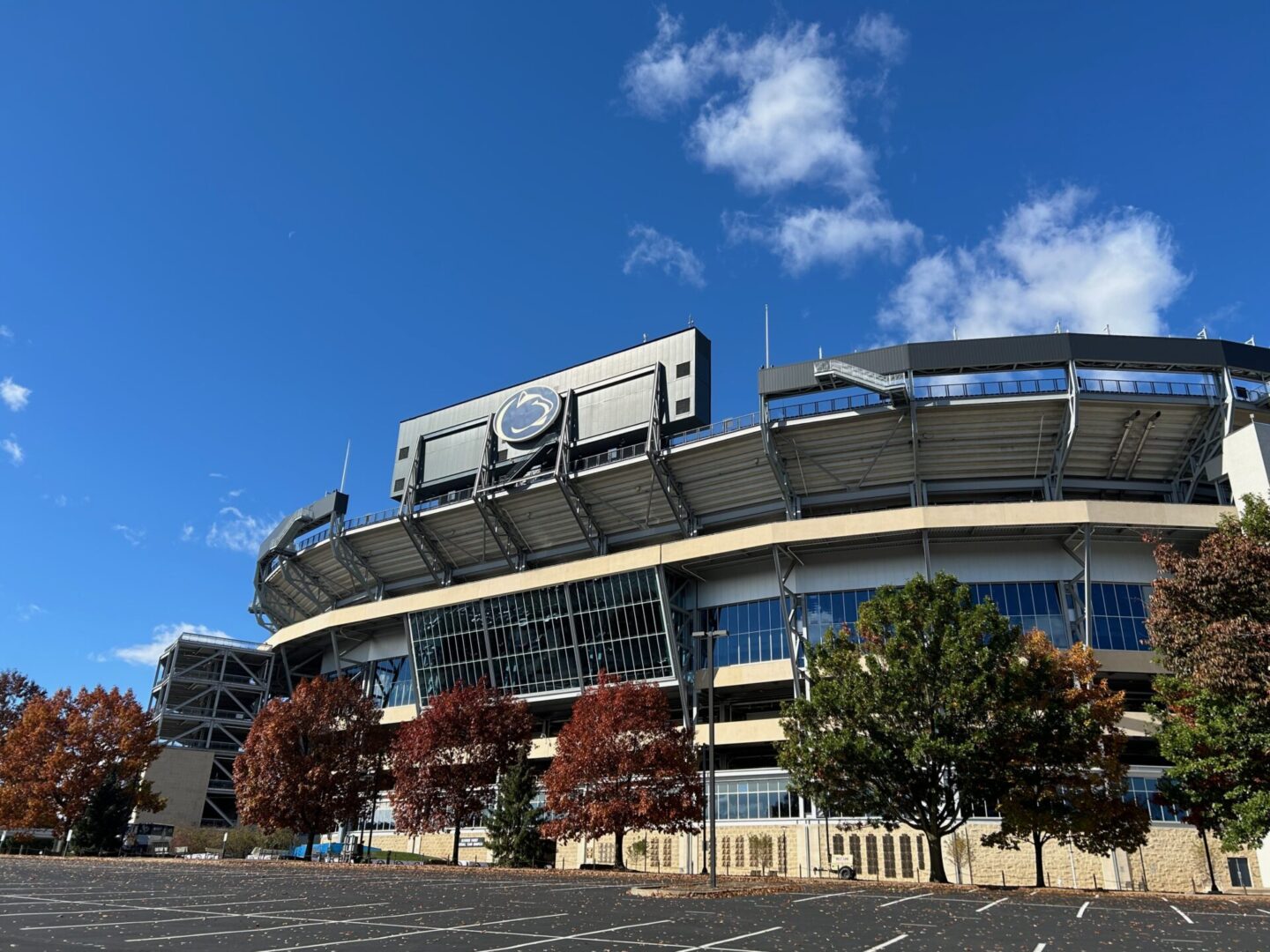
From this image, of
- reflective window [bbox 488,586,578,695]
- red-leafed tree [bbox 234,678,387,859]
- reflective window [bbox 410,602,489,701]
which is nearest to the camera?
red-leafed tree [bbox 234,678,387,859]

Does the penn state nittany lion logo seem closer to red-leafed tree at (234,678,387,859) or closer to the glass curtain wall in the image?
the glass curtain wall

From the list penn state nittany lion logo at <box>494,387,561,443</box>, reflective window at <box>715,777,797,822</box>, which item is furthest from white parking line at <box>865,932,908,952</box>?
penn state nittany lion logo at <box>494,387,561,443</box>

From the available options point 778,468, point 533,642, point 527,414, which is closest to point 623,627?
point 533,642

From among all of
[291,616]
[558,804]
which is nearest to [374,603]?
[291,616]

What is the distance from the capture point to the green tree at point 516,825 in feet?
147

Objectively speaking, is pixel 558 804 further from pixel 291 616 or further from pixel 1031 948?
pixel 291 616

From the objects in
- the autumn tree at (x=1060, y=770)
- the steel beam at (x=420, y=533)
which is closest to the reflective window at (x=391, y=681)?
the steel beam at (x=420, y=533)

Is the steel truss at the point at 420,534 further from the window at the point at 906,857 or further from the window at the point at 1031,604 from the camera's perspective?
the window at the point at 1031,604

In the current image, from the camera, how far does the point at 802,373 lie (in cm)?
5172

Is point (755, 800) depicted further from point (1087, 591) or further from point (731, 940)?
point (731, 940)

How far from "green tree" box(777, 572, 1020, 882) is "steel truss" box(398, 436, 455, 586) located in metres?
39.5

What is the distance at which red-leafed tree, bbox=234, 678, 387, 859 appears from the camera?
4991cm

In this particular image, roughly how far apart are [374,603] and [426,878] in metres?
38.3

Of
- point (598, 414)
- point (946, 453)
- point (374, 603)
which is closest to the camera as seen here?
point (946, 453)
